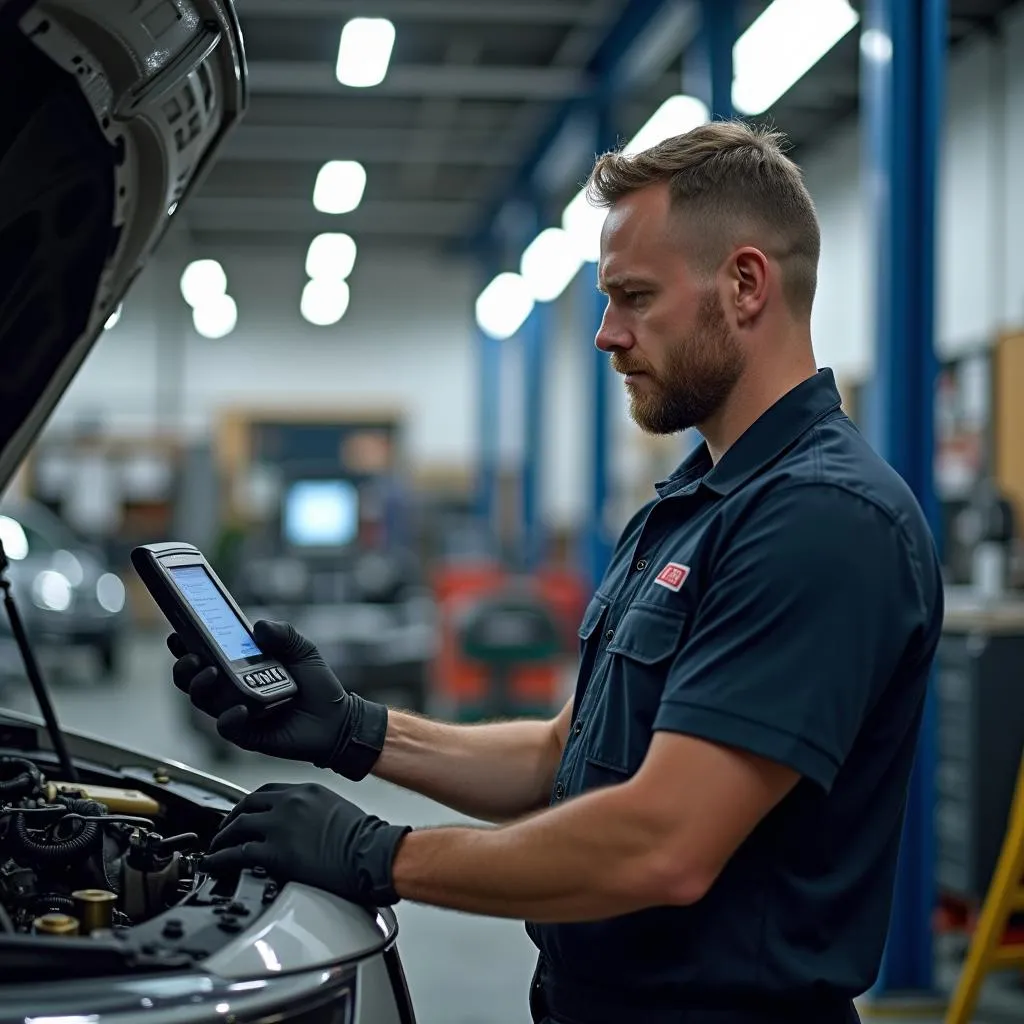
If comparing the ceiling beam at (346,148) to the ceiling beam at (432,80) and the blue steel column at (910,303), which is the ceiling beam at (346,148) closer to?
the ceiling beam at (432,80)

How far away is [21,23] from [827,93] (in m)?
9.56

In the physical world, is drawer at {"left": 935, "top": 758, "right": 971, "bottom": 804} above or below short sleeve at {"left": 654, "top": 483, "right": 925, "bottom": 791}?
below

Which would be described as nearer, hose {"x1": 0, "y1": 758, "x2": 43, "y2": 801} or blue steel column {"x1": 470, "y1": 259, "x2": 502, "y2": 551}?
hose {"x1": 0, "y1": 758, "x2": 43, "y2": 801}

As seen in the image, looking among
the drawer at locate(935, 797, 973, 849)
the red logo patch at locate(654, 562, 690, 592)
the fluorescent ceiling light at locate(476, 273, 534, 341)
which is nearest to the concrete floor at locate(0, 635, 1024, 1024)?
the drawer at locate(935, 797, 973, 849)

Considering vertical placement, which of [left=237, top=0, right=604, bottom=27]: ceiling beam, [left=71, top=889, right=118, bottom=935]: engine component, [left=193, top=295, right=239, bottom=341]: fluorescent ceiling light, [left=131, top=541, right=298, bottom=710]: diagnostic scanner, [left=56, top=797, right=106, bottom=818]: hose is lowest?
[left=71, top=889, right=118, bottom=935]: engine component

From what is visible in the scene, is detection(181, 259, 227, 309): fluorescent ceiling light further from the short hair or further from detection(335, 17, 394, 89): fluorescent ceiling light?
the short hair

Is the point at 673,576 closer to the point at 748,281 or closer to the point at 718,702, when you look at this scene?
the point at 718,702

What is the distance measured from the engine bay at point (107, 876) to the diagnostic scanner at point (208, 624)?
213 millimetres

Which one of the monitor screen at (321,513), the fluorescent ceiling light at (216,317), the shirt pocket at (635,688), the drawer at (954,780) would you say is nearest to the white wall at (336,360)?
the fluorescent ceiling light at (216,317)

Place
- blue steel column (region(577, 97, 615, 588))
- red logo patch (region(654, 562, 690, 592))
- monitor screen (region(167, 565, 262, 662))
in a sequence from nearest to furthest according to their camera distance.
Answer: red logo patch (region(654, 562, 690, 592)) → monitor screen (region(167, 565, 262, 662)) → blue steel column (region(577, 97, 615, 588))

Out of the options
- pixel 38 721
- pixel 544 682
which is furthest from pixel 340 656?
pixel 38 721

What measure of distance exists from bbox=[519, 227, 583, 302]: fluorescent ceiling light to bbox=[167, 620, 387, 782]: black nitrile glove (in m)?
8.74

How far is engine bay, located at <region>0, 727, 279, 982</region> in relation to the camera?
1209 mm

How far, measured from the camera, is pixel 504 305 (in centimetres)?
1352
